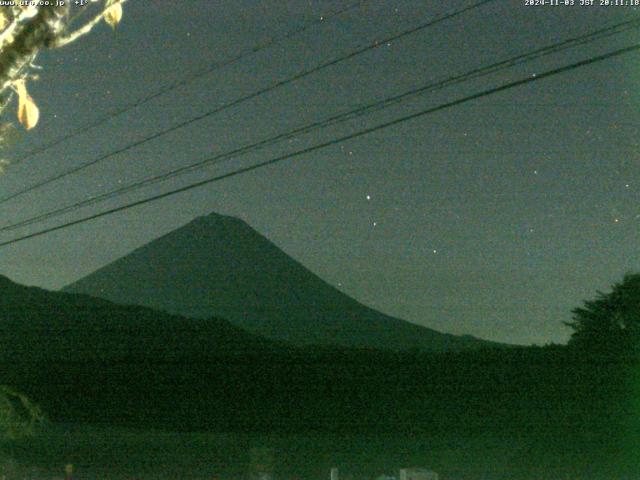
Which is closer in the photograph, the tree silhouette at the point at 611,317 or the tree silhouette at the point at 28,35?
the tree silhouette at the point at 28,35

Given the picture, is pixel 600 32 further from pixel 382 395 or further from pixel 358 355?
pixel 358 355

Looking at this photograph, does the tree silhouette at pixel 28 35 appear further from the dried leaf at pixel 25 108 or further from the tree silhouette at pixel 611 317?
the tree silhouette at pixel 611 317

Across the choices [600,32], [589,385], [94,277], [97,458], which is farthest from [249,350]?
[94,277]

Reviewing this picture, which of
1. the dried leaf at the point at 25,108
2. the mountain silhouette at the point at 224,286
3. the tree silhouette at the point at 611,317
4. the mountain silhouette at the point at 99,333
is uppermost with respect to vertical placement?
the mountain silhouette at the point at 224,286

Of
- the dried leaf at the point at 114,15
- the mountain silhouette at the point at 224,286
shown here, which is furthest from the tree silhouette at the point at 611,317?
the mountain silhouette at the point at 224,286

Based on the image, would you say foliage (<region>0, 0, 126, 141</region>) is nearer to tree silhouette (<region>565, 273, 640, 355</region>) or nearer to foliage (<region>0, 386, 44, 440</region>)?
foliage (<region>0, 386, 44, 440</region>)
